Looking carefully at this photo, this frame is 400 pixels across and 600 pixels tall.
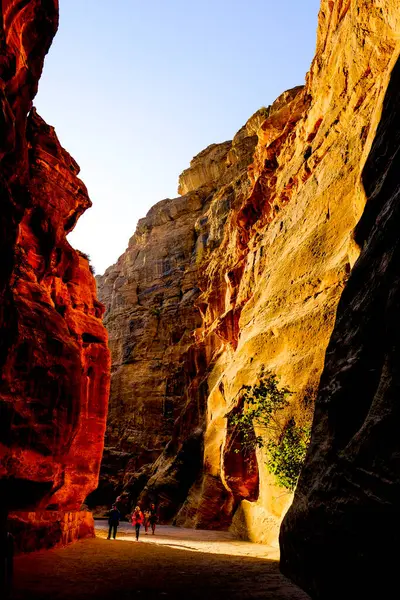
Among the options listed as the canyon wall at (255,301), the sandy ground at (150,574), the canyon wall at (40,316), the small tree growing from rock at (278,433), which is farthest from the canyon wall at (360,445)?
the canyon wall at (40,316)

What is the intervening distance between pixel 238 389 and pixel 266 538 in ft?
26.7

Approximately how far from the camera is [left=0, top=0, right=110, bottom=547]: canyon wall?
531 inches

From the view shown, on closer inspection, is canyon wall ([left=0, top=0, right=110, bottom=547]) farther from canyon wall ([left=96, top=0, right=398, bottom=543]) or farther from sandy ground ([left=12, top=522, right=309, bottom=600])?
canyon wall ([left=96, top=0, right=398, bottom=543])

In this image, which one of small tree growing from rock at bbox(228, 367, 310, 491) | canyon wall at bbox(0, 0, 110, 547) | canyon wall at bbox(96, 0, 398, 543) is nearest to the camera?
canyon wall at bbox(0, 0, 110, 547)

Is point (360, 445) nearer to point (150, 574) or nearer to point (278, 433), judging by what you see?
point (150, 574)

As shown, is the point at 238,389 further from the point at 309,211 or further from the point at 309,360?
the point at 309,211

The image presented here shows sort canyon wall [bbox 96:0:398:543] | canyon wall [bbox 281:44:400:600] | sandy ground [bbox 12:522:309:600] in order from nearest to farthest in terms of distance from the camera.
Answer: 1. canyon wall [bbox 281:44:400:600]
2. sandy ground [bbox 12:522:309:600]
3. canyon wall [bbox 96:0:398:543]

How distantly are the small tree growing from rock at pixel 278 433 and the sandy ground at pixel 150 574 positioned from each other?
11.0ft

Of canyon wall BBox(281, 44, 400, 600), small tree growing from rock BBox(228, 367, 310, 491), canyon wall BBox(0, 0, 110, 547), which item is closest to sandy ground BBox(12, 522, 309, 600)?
canyon wall BBox(281, 44, 400, 600)

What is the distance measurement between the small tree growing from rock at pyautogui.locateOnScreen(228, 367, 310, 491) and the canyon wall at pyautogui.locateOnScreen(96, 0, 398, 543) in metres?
0.57

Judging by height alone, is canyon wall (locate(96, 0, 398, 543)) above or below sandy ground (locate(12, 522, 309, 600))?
above

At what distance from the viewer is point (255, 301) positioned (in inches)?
1238

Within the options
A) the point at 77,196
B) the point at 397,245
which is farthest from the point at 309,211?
the point at 397,245

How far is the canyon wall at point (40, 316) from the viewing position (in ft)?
44.2
